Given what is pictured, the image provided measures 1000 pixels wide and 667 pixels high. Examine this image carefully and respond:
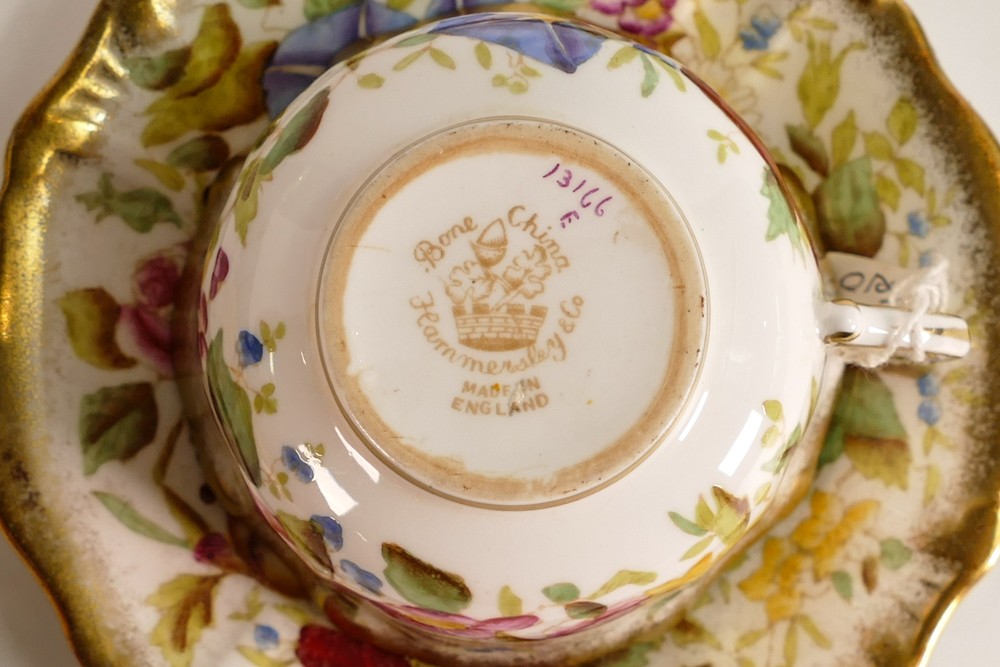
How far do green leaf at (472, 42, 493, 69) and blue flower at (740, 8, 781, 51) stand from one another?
0.28 m

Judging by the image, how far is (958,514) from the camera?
0.64 metres

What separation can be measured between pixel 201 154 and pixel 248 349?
0.26 m

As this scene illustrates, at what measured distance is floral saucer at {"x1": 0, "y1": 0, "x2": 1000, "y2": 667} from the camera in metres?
0.64

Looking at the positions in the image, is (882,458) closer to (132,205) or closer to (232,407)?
(232,407)

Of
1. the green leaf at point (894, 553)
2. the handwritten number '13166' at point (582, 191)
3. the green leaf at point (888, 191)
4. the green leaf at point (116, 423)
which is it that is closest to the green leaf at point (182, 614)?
the green leaf at point (116, 423)

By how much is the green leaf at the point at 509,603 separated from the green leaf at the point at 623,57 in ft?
1.10

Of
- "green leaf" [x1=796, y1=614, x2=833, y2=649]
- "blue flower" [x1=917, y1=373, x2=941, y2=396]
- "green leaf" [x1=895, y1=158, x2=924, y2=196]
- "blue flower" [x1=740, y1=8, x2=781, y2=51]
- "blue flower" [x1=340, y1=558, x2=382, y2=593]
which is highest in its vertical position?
"blue flower" [x1=740, y1=8, x2=781, y2=51]

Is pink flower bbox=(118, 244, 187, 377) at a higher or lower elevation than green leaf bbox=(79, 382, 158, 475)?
higher

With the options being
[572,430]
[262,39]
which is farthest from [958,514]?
[262,39]

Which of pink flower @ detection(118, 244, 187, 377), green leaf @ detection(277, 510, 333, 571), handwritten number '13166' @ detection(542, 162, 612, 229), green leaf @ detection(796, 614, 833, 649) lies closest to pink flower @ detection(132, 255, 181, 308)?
pink flower @ detection(118, 244, 187, 377)

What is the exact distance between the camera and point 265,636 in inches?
26.1

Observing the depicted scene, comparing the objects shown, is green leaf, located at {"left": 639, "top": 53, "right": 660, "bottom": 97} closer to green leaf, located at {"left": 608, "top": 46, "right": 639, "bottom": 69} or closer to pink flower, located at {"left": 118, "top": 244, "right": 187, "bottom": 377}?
green leaf, located at {"left": 608, "top": 46, "right": 639, "bottom": 69}

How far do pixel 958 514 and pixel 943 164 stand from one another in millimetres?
272

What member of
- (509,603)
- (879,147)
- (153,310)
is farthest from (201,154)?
(879,147)
